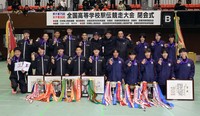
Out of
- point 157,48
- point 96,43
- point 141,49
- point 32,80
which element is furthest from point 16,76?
point 157,48

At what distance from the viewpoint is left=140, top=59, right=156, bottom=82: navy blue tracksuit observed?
7.83 m

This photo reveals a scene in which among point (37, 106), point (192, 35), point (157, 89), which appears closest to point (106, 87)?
point (157, 89)

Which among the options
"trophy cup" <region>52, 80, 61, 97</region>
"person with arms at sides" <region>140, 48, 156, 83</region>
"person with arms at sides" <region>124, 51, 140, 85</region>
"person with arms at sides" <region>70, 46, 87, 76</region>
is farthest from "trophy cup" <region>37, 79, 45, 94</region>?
"person with arms at sides" <region>140, 48, 156, 83</region>

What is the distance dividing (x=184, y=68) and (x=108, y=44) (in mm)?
2605

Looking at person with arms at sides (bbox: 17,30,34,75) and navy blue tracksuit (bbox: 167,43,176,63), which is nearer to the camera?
person with arms at sides (bbox: 17,30,34,75)

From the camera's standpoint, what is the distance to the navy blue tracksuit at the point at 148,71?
7.83 metres

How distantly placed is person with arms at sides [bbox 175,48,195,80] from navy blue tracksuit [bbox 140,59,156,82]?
68 centimetres

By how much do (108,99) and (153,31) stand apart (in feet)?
38.8

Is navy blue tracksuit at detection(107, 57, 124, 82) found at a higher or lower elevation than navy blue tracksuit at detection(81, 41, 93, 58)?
lower

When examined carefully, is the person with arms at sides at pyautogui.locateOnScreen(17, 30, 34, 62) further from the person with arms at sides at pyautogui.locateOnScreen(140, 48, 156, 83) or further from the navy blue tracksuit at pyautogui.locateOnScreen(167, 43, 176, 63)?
the navy blue tracksuit at pyautogui.locateOnScreen(167, 43, 176, 63)

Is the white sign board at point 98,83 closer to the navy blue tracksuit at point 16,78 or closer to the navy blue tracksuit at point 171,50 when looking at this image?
the navy blue tracksuit at point 16,78

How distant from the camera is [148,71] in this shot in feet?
25.7

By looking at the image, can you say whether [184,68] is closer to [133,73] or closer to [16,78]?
[133,73]

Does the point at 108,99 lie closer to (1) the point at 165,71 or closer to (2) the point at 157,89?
(2) the point at 157,89
